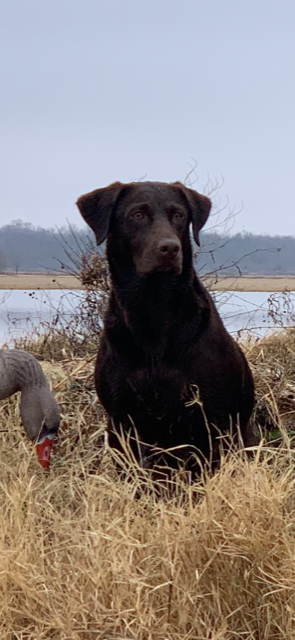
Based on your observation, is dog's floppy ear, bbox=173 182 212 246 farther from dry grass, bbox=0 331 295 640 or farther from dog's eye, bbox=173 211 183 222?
dry grass, bbox=0 331 295 640

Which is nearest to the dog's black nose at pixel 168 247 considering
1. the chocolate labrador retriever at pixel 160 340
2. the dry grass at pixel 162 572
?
the chocolate labrador retriever at pixel 160 340

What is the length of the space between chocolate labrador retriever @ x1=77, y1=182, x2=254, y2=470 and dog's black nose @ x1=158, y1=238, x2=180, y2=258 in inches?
4.1

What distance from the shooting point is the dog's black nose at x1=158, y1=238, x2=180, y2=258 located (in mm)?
2963

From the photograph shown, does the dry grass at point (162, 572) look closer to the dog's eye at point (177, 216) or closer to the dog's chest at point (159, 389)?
the dog's chest at point (159, 389)

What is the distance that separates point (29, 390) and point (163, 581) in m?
1.54

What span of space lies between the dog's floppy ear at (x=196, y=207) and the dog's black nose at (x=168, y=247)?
34 cm

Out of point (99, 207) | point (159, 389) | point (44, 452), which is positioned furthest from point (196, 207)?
point (44, 452)

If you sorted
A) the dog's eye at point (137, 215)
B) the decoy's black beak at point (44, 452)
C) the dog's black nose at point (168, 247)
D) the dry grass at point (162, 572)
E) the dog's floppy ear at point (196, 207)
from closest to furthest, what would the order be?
the dry grass at point (162, 572), the dog's black nose at point (168, 247), the dog's eye at point (137, 215), the dog's floppy ear at point (196, 207), the decoy's black beak at point (44, 452)

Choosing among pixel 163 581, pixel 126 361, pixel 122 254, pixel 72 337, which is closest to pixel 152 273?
pixel 122 254

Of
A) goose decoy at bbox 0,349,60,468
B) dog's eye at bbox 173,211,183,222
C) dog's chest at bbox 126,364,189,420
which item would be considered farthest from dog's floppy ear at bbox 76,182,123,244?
goose decoy at bbox 0,349,60,468

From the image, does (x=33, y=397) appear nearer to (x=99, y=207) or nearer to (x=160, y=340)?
(x=160, y=340)

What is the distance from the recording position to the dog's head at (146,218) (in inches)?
120

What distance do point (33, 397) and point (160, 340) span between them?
0.90 m

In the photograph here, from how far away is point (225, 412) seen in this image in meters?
3.27
